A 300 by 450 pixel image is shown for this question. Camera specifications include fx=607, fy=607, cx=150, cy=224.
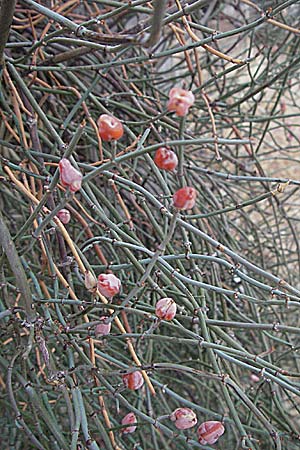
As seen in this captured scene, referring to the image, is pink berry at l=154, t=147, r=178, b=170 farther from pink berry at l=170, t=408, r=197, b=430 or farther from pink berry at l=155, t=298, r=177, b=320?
pink berry at l=170, t=408, r=197, b=430

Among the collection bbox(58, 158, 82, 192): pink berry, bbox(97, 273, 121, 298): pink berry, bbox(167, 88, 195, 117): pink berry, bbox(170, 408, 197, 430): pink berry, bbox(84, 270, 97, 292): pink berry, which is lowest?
bbox(170, 408, 197, 430): pink berry

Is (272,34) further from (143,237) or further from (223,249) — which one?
(223,249)

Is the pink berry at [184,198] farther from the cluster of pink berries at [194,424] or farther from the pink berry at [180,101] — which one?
the cluster of pink berries at [194,424]

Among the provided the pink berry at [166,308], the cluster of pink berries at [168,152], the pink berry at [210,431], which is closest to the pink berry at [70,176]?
the cluster of pink berries at [168,152]

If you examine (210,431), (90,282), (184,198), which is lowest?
(210,431)

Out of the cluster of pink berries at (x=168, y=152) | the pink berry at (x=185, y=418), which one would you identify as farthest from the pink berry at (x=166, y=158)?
the pink berry at (x=185, y=418)

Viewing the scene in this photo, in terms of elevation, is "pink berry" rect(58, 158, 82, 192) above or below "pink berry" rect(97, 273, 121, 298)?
above

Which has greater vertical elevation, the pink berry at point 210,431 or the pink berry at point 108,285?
the pink berry at point 108,285

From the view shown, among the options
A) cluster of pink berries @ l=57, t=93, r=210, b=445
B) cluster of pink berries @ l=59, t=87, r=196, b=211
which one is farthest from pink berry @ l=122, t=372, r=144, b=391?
cluster of pink berries @ l=59, t=87, r=196, b=211

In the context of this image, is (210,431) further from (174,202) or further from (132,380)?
(174,202)

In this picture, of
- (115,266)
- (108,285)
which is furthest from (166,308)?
(115,266)

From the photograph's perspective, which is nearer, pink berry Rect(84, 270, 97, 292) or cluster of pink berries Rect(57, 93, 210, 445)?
cluster of pink berries Rect(57, 93, 210, 445)

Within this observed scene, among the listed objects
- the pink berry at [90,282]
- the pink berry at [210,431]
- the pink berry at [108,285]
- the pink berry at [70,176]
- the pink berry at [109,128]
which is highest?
the pink berry at [109,128]

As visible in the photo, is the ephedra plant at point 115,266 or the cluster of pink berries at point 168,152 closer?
the cluster of pink berries at point 168,152
